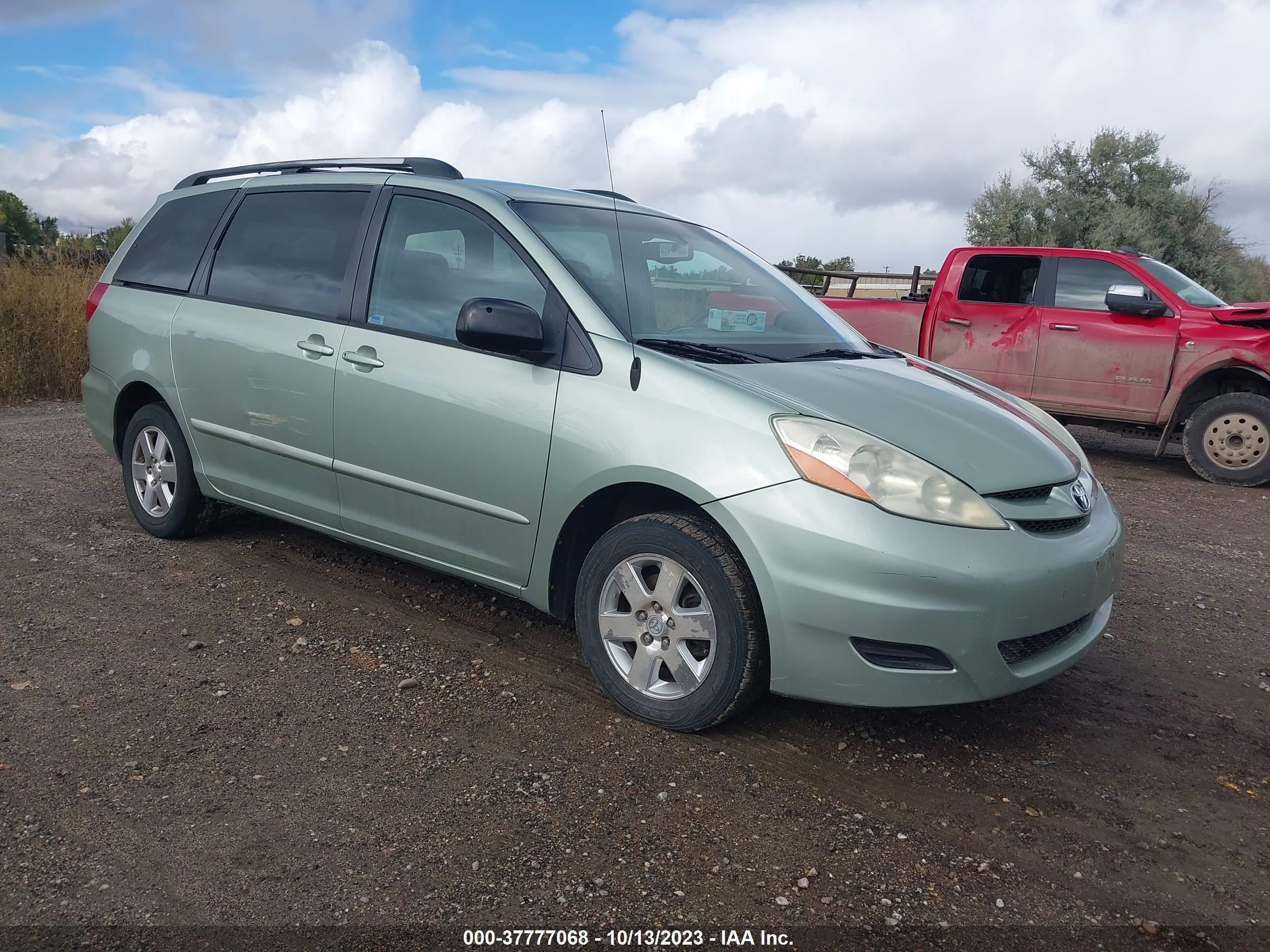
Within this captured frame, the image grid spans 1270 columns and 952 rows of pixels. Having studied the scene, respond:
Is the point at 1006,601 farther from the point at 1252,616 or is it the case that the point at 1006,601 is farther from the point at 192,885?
the point at 1252,616

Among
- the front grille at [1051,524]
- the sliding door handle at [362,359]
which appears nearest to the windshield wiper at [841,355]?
the front grille at [1051,524]

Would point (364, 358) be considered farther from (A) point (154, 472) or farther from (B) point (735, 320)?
(A) point (154, 472)

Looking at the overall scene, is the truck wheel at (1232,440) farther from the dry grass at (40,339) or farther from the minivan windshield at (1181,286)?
the dry grass at (40,339)

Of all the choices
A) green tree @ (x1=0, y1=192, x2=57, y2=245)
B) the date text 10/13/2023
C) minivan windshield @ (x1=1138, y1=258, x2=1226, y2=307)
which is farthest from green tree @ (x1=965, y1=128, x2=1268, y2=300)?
green tree @ (x1=0, y1=192, x2=57, y2=245)

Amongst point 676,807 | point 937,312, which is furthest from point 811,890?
point 937,312

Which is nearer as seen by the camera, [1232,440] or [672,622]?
[672,622]

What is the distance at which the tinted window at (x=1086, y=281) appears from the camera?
29.3 feet

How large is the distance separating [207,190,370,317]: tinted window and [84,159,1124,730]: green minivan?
15 mm

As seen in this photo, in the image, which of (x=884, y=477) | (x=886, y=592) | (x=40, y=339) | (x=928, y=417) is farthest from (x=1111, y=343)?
(x=40, y=339)

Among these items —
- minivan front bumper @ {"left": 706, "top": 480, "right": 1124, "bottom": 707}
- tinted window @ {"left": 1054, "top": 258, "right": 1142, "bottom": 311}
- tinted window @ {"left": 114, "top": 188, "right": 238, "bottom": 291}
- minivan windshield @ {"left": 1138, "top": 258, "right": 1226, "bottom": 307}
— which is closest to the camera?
minivan front bumper @ {"left": 706, "top": 480, "right": 1124, "bottom": 707}

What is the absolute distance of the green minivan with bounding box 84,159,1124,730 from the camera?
3020 mm

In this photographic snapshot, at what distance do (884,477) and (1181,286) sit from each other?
7.33 metres

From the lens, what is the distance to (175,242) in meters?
5.21

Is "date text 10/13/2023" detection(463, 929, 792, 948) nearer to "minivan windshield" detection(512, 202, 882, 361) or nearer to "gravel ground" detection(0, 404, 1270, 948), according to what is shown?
"gravel ground" detection(0, 404, 1270, 948)
